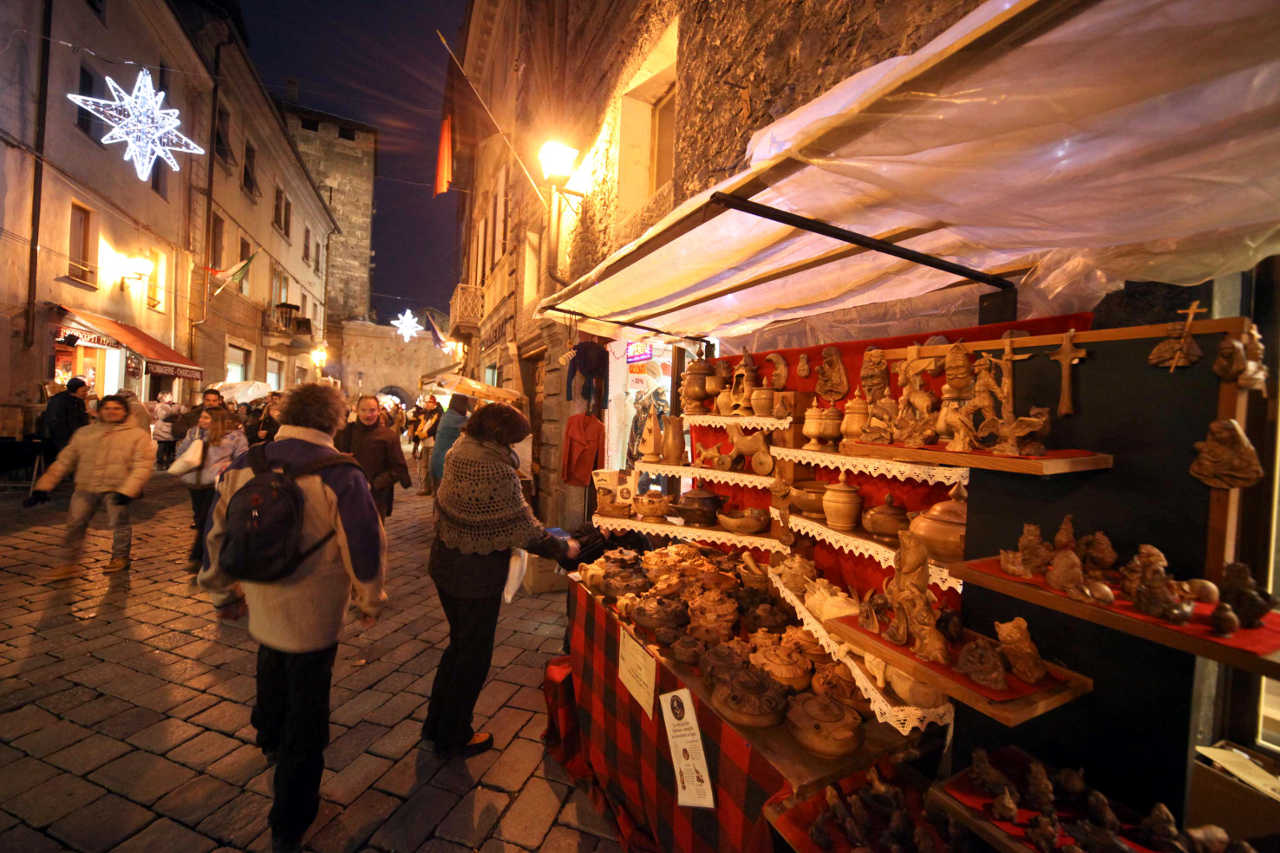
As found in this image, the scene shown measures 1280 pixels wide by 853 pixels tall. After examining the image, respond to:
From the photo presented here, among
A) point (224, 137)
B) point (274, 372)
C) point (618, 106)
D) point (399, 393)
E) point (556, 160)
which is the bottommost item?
point (399, 393)

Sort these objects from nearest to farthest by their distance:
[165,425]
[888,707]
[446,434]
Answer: [888,707] → [446,434] → [165,425]

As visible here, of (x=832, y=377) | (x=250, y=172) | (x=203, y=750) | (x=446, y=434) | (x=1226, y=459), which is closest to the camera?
(x=1226, y=459)

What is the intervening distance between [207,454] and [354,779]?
14.1ft

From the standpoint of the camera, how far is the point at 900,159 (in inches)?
56.6

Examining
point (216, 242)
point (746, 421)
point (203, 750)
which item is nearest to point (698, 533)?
point (746, 421)

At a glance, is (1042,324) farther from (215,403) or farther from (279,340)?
(279,340)

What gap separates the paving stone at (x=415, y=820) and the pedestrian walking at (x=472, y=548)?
31 cm

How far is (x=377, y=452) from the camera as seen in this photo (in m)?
5.40

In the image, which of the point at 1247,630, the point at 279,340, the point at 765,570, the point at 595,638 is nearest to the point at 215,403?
the point at 595,638

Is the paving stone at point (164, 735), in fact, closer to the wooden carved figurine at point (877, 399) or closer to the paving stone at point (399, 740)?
the paving stone at point (399, 740)

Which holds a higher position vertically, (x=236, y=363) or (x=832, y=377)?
(x=236, y=363)

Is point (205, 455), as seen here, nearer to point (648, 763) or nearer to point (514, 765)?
point (514, 765)

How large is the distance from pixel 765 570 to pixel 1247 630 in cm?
218

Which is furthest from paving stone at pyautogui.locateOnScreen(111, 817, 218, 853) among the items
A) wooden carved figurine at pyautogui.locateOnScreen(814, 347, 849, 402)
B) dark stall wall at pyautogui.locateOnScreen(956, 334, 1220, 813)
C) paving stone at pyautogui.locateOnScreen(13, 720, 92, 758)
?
wooden carved figurine at pyautogui.locateOnScreen(814, 347, 849, 402)
